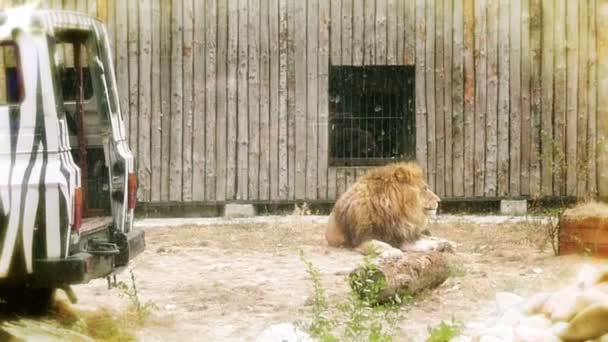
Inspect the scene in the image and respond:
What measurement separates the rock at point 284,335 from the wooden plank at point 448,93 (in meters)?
7.49

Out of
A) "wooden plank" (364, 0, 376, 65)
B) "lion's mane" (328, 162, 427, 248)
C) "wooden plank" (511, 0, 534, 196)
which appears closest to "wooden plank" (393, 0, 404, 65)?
"wooden plank" (364, 0, 376, 65)

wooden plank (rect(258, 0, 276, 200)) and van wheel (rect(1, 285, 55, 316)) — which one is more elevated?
wooden plank (rect(258, 0, 276, 200))

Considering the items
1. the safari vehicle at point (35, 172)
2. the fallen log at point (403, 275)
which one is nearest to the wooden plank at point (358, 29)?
the fallen log at point (403, 275)

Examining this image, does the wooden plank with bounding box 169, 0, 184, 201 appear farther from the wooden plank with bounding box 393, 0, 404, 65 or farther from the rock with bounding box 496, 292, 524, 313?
the rock with bounding box 496, 292, 524, 313

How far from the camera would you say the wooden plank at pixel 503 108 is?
1308cm

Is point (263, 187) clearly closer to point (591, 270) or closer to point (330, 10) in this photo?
point (330, 10)

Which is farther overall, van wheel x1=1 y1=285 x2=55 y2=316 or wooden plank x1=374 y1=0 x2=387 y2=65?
wooden plank x1=374 y1=0 x2=387 y2=65

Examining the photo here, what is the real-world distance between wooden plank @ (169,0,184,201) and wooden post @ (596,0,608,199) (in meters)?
5.22

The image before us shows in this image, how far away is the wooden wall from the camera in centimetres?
1296

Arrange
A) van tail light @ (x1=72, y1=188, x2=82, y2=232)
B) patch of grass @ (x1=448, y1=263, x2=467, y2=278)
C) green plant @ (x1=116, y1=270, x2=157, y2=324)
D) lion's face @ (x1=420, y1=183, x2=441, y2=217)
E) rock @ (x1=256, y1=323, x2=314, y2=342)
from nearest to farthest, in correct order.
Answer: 1. rock @ (x1=256, y1=323, x2=314, y2=342)
2. van tail light @ (x1=72, y1=188, x2=82, y2=232)
3. green plant @ (x1=116, y1=270, x2=157, y2=324)
4. patch of grass @ (x1=448, y1=263, x2=467, y2=278)
5. lion's face @ (x1=420, y1=183, x2=441, y2=217)

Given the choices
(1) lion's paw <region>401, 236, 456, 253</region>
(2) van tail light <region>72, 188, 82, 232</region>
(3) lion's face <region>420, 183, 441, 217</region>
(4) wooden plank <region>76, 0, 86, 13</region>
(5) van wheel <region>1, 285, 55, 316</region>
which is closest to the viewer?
(2) van tail light <region>72, 188, 82, 232</region>

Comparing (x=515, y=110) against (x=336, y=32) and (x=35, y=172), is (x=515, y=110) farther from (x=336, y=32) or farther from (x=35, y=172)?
(x=35, y=172)

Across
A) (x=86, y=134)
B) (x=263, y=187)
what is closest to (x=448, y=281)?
(x=86, y=134)

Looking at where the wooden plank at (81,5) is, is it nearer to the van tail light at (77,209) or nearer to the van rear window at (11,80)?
the van rear window at (11,80)
